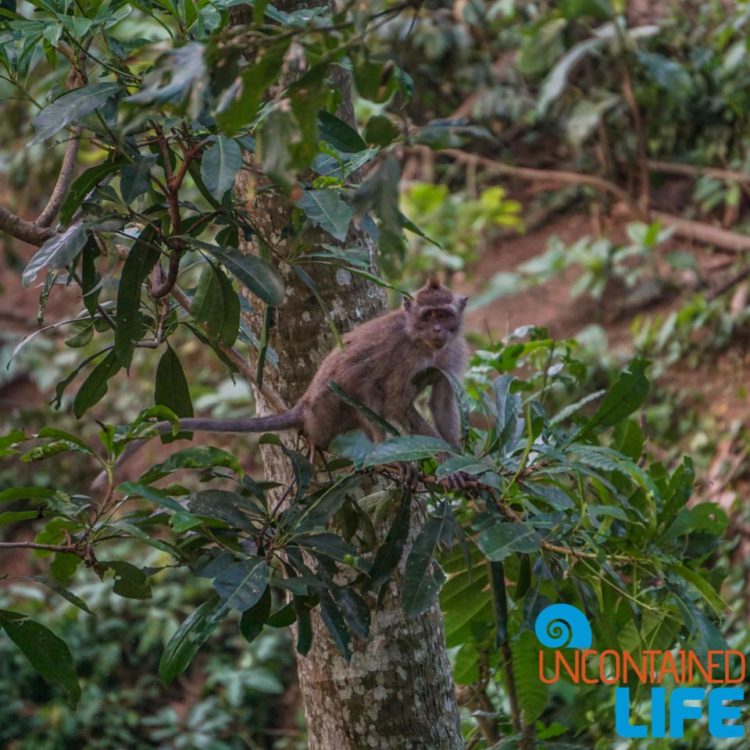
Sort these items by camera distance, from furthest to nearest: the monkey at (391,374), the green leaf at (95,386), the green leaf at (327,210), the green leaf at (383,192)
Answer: the monkey at (391,374)
the green leaf at (95,386)
the green leaf at (327,210)
the green leaf at (383,192)

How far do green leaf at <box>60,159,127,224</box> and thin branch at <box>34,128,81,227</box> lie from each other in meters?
0.12

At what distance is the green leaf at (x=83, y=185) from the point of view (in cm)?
252

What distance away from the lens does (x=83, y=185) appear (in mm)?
2539

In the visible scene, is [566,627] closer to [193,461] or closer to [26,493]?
[193,461]

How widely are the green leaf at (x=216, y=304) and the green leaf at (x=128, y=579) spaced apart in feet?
1.84

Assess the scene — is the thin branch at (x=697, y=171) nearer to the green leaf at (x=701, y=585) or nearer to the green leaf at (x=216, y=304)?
the green leaf at (x=701, y=585)

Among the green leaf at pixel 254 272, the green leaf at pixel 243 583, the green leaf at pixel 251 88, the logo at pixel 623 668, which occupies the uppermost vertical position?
the green leaf at pixel 251 88

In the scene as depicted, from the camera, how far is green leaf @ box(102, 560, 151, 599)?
8.49ft

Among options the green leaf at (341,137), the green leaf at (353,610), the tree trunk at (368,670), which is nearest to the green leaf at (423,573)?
the green leaf at (353,610)

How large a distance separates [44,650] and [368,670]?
825 mm

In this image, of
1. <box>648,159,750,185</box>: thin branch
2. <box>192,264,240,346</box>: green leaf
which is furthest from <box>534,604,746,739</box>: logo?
<box>648,159,750,185</box>: thin branch

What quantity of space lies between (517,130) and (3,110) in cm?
457

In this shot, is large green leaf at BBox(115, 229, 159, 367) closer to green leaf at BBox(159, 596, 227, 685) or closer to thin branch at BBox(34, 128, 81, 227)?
thin branch at BBox(34, 128, 81, 227)

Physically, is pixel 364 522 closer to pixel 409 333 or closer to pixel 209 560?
pixel 209 560
